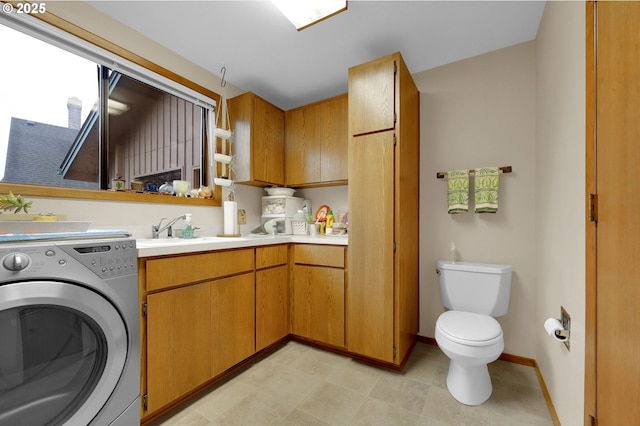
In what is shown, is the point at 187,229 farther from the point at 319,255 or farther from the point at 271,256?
the point at 319,255

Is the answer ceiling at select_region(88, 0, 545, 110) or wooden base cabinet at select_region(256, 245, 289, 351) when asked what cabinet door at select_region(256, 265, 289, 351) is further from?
ceiling at select_region(88, 0, 545, 110)

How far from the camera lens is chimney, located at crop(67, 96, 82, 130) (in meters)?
1.61

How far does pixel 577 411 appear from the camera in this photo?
1.06 m

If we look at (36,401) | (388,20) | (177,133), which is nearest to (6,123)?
(177,133)

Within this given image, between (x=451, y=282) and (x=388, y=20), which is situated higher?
(x=388, y=20)

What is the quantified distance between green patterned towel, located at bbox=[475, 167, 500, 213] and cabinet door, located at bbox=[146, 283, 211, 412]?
2039mm

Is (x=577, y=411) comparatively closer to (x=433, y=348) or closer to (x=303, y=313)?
(x=433, y=348)

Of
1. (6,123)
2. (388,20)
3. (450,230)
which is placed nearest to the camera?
(6,123)

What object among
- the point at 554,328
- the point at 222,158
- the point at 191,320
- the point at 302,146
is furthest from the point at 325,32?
the point at 554,328

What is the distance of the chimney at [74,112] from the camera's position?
1.61 m

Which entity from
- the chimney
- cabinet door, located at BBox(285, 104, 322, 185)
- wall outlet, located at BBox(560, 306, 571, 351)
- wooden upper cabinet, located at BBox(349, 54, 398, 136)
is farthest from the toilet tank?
the chimney

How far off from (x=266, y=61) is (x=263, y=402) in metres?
2.53
